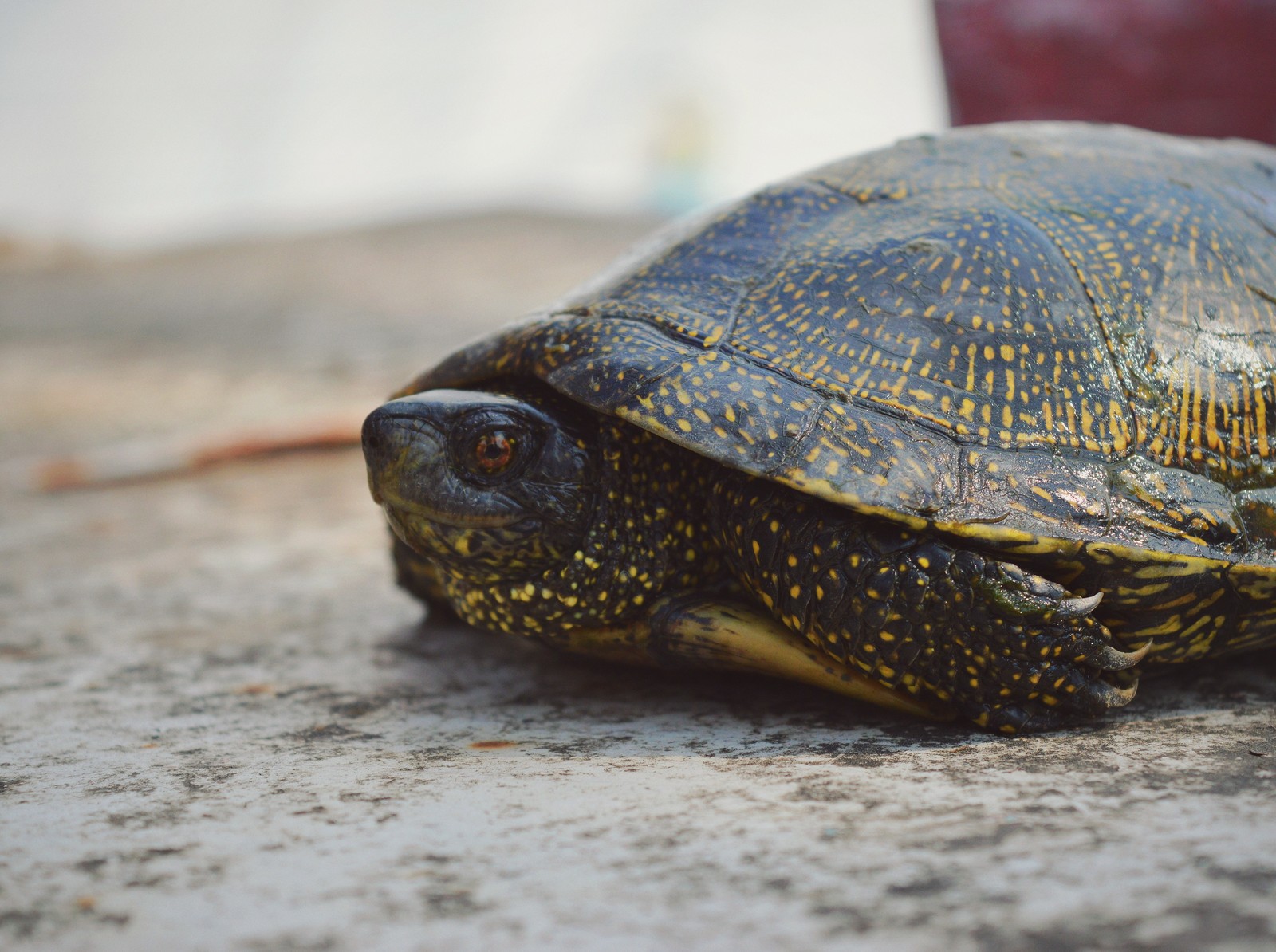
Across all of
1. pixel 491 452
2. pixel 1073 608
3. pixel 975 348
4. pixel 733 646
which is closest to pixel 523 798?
pixel 733 646

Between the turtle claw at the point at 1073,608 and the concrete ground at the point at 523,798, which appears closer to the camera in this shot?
the concrete ground at the point at 523,798

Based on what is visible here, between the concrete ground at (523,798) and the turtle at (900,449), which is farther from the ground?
the turtle at (900,449)

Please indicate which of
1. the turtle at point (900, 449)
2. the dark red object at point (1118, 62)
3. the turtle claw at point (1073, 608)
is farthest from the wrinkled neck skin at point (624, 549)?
the dark red object at point (1118, 62)

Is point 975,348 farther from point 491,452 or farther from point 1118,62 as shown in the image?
point 1118,62

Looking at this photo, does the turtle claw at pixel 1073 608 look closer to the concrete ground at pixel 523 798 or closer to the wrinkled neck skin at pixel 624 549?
the concrete ground at pixel 523 798

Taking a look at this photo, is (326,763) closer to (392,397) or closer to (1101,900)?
(392,397)

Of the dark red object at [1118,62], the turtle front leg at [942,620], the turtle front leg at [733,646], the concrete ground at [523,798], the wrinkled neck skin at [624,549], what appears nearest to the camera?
the concrete ground at [523,798]

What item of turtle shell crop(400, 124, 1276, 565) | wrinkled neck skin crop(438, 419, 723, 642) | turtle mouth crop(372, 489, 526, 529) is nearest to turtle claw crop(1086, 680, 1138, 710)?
turtle shell crop(400, 124, 1276, 565)
